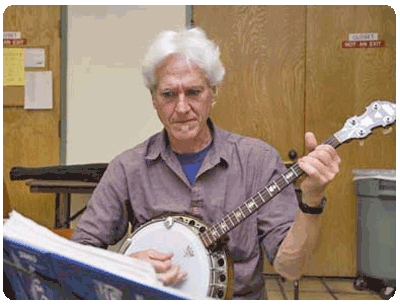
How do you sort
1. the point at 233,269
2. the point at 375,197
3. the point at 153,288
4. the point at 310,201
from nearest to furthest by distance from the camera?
the point at 153,288, the point at 310,201, the point at 233,269, the point at 375,197

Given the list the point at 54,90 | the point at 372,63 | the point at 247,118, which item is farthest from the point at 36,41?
the point at 372,63

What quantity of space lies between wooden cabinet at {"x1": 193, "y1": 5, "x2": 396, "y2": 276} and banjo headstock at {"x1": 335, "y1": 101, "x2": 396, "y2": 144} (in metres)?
2.10

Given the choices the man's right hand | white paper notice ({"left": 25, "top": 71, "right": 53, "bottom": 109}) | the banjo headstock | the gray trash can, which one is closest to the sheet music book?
the man's right hand

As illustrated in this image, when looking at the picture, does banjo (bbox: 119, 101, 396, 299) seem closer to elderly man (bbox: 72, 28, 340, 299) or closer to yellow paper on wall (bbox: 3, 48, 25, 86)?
elderly man (bbox: 72, 28, 340, 299)

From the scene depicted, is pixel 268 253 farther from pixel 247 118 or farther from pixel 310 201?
pixel 247 118

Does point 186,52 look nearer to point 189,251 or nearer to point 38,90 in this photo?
point 189,251

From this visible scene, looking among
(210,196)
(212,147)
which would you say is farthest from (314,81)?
(210,196)

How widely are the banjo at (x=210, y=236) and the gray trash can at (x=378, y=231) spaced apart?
187 cm

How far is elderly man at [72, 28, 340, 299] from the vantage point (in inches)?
48.5

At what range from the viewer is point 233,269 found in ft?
3.78

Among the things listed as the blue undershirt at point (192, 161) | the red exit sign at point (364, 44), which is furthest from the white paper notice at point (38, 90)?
the blue undershirt at point (192, 161)

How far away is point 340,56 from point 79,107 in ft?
6.52

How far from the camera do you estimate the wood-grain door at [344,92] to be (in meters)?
3.26

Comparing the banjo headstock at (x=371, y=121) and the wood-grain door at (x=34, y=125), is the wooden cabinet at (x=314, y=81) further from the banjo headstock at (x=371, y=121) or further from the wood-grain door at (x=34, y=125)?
the banjo headstock at (x=371, y=121)
